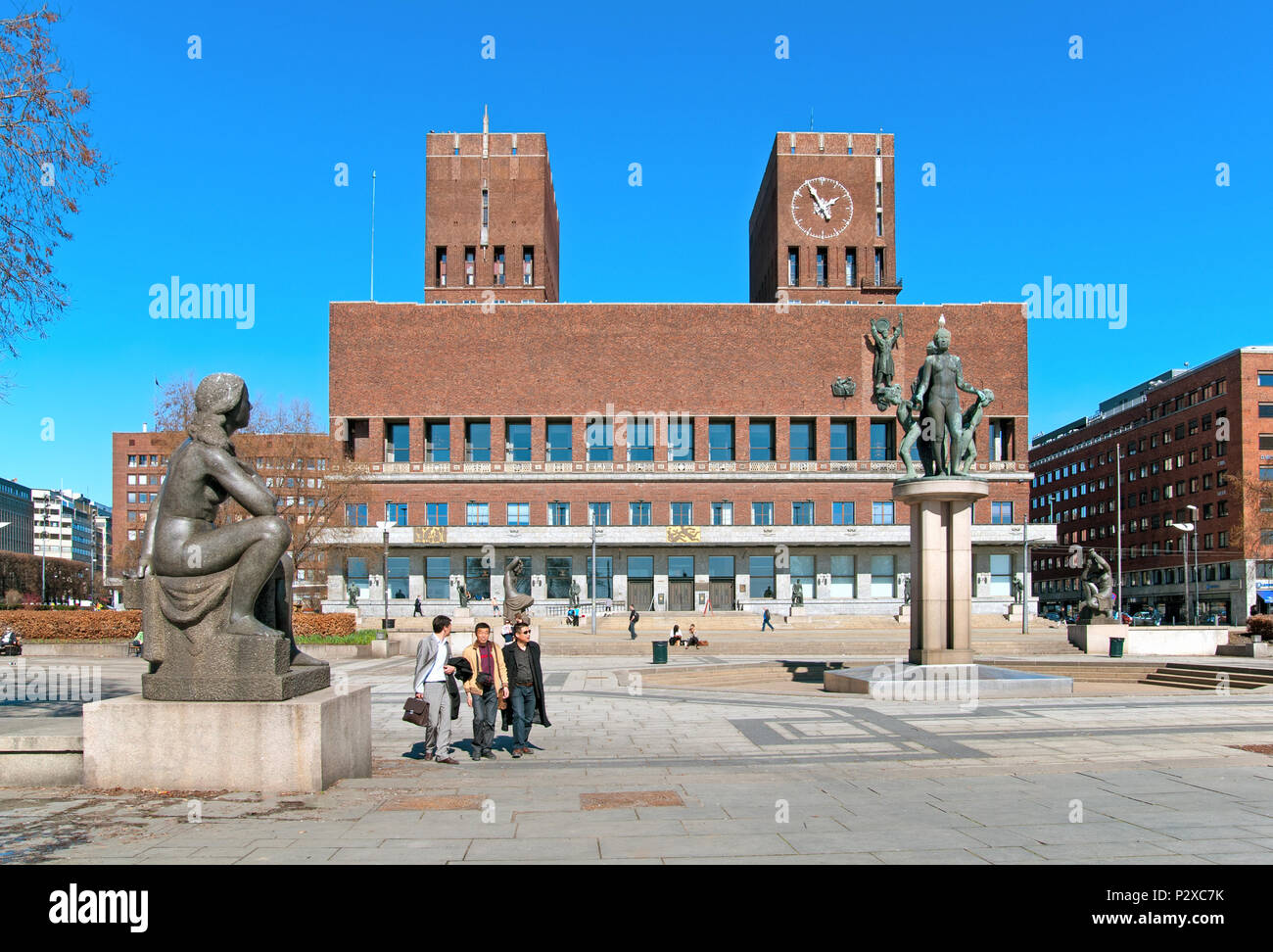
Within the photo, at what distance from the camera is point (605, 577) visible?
68688mm

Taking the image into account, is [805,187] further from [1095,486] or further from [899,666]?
[899,666]

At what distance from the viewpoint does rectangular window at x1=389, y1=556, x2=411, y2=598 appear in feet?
225

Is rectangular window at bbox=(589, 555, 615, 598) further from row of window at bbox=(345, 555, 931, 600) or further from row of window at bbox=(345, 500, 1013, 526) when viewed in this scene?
row of window at bbox=(345, 500, 1013, 526)

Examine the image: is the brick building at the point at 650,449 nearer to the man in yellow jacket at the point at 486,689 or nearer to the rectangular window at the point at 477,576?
the rectangular window at the point at 477,576

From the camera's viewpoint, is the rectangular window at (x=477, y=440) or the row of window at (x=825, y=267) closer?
the rectangular window at (x=477, y=440)

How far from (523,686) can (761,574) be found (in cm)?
5739

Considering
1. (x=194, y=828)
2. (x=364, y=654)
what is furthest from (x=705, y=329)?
(x=194, y=828)

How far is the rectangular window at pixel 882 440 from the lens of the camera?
70.2 m

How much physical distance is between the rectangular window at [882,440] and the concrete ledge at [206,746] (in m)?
64.8

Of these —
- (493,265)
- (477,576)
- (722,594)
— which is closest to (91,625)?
(477,576)

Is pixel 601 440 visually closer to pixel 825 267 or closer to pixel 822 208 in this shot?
pixel 825 267

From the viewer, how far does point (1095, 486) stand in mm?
108250

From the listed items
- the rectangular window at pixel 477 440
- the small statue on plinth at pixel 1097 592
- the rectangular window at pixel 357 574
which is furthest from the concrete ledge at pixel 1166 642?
the rectangular window at pixel 357 574

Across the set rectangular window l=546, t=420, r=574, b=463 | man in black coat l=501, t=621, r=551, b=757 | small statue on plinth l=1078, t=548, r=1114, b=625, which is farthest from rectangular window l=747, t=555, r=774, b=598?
man in black coat l=501, t=621, r=551, b=757
